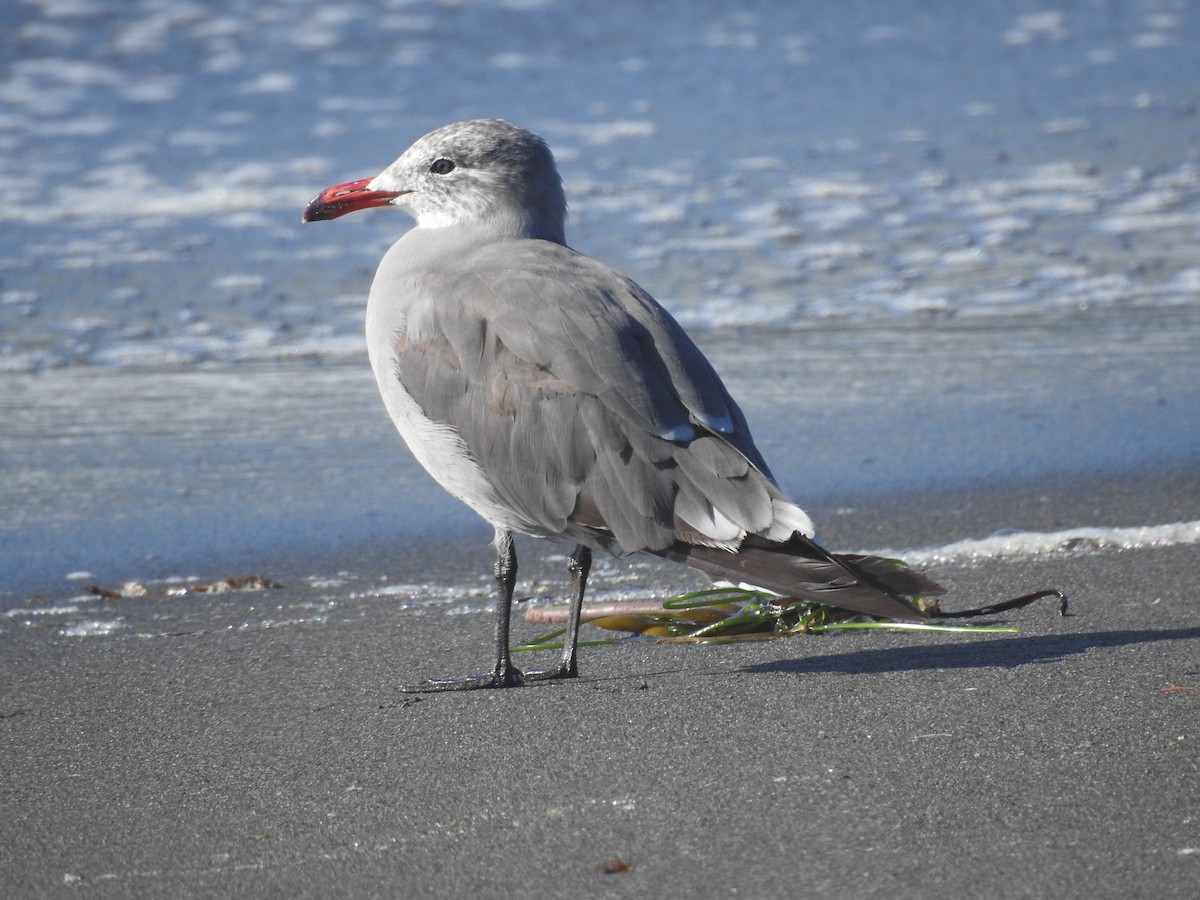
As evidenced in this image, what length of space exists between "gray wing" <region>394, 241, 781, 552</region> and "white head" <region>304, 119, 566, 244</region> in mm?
444

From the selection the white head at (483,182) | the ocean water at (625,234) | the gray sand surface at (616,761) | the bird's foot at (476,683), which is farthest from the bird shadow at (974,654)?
the ocean water at (625,234)

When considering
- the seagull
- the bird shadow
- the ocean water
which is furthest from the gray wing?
the ocean water

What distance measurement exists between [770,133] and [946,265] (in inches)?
129

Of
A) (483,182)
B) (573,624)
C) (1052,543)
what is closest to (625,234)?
(1052,543)

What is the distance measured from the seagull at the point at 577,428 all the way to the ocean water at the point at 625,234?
1402mm

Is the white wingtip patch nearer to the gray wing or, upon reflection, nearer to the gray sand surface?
the gray wing

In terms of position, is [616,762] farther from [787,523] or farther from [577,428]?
[577,428]

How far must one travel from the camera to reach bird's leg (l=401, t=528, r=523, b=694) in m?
3.64

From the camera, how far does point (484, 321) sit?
143 inches

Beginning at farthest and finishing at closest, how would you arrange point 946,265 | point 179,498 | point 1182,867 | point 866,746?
point 946,265 → point 179,498 → point 866,746 → point 1182,867

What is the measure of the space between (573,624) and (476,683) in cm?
30

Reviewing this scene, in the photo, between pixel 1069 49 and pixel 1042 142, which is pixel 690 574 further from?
pixel 1069 49

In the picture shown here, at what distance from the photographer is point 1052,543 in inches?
185

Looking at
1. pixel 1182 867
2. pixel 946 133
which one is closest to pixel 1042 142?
pixel 946 133
